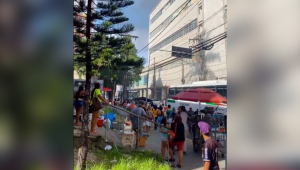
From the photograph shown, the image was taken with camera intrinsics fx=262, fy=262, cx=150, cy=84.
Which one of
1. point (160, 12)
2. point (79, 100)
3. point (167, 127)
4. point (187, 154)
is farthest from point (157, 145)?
point (79, 100)

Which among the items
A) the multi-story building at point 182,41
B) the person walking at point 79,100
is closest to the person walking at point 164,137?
the multi-story building at point 182,41

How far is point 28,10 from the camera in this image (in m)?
1.57

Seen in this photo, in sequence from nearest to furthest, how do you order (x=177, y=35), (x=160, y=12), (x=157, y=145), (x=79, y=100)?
(x=79, y=100) → (x=160, y=12) → (x=157, y=145) → (x=177, y=35)

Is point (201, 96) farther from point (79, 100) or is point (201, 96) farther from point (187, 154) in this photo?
point (79, 100)

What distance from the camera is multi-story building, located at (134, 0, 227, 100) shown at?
5.41 m

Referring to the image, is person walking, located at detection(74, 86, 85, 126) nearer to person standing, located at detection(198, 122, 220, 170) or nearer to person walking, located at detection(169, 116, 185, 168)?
person standing, located at detection(198, 122, 220, 170)

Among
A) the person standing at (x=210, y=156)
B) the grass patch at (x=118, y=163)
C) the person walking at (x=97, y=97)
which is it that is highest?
the person walking at (x=97, y=97)

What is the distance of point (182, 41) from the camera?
643cm

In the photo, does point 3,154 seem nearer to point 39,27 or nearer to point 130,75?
point 39,27

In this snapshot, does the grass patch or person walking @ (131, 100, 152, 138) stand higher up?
person walking @ (131, 100, 152, 138)

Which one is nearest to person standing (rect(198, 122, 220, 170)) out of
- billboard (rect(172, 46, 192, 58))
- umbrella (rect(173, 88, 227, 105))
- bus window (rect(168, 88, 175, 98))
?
umbrella (rect(173, 88, 227, 105))

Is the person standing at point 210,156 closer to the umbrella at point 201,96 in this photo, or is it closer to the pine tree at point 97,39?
the pine tree at point 97,39

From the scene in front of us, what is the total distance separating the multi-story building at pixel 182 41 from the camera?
5.41 m

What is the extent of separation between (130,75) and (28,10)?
291cm
